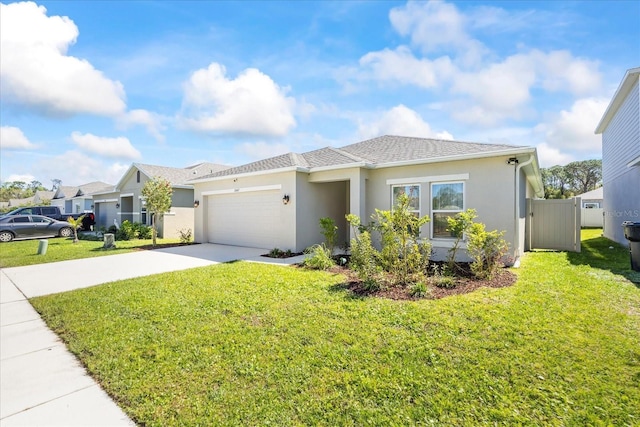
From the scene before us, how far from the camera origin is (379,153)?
12.3m

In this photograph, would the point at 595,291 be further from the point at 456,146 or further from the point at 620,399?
the point at 456,146

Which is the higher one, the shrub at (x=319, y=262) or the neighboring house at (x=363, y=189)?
the neighboring house at (x=363, y=189)

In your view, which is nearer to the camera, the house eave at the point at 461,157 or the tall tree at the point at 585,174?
the house eave at the point at 461,157

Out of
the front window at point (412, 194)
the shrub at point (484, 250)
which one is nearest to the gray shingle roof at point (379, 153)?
the front window at point (412, 194)

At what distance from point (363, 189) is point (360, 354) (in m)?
7.78

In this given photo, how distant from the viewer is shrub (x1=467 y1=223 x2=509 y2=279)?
282 inches

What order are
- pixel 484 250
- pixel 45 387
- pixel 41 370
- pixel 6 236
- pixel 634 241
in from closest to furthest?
1. pixel 45 387
2. pixel 41 370
3. pixel 484 250
4. pixel 634 241
5. pixel 6 236

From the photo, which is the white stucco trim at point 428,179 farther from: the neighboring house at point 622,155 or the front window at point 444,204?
the neighboring house at point 622,155

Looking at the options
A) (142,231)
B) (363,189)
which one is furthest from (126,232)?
(363,189)

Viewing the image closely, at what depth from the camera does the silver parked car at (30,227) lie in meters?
18.1

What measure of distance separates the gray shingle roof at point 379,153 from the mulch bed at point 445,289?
12.2ft

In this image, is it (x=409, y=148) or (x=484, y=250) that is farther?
(x=409, y=148)

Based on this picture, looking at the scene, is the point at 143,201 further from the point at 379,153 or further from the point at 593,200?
the point at 593,200

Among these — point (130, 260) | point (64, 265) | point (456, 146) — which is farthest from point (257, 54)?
point (64, 265)
